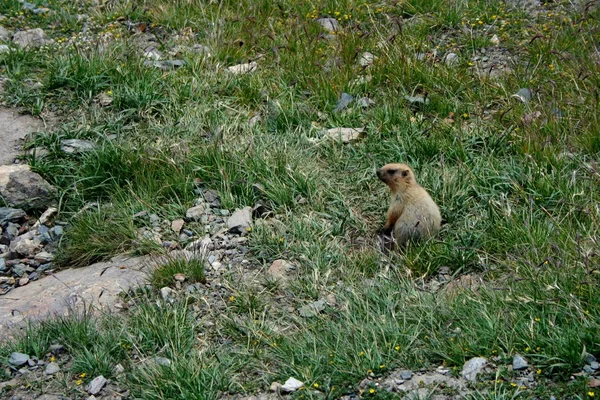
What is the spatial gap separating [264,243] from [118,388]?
195 centimetres

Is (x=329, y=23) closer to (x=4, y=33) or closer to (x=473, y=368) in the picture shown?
(x=4, y=33)

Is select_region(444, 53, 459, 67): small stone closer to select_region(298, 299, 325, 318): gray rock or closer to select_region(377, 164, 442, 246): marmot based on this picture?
select_region(377, 164, 442, 246): marmot

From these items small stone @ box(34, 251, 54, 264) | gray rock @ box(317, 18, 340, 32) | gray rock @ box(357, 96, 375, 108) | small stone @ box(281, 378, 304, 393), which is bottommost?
small stone @ box(34, 251, 54, 264)

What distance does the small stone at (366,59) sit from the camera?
9336 mm

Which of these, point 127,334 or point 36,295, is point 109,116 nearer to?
point 36,295

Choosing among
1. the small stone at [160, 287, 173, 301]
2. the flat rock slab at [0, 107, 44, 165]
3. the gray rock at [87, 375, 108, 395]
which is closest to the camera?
the gray rock at [87, 375, 108, 395]

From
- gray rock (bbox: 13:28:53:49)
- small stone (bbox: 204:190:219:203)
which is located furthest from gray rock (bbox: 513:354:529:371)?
gray rock (bbox: 13:28:53:49)

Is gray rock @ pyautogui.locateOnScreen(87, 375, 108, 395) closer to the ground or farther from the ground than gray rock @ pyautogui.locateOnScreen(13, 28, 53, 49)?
closer to the ground

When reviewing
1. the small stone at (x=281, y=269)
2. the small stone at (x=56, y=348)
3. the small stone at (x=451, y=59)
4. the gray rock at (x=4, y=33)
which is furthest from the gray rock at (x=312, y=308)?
the gray rock at (x=4, y=33)

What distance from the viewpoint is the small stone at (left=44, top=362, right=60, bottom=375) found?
5.80 metres

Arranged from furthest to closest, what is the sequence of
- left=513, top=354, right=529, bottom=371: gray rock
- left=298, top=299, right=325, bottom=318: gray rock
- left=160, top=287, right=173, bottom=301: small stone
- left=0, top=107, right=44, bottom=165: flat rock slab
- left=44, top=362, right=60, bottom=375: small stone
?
1. left=0, top=107, right=44, bottom=165: flat rock slab
2. left=160, top=287, right=173, bottom=301: small stone
3. left=298, top=299, right=325, bottom=318: gray rock
4. left=44, top=362, right=60, bottom=375: small stone
5. left=513, top=354, right=529, bottom=371: gray rock

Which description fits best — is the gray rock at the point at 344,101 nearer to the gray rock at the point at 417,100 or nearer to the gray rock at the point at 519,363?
the gray rock at the point at 417,100

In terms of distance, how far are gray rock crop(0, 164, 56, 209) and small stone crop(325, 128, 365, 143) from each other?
9.35 ft

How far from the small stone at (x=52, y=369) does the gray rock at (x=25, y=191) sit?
245cm
